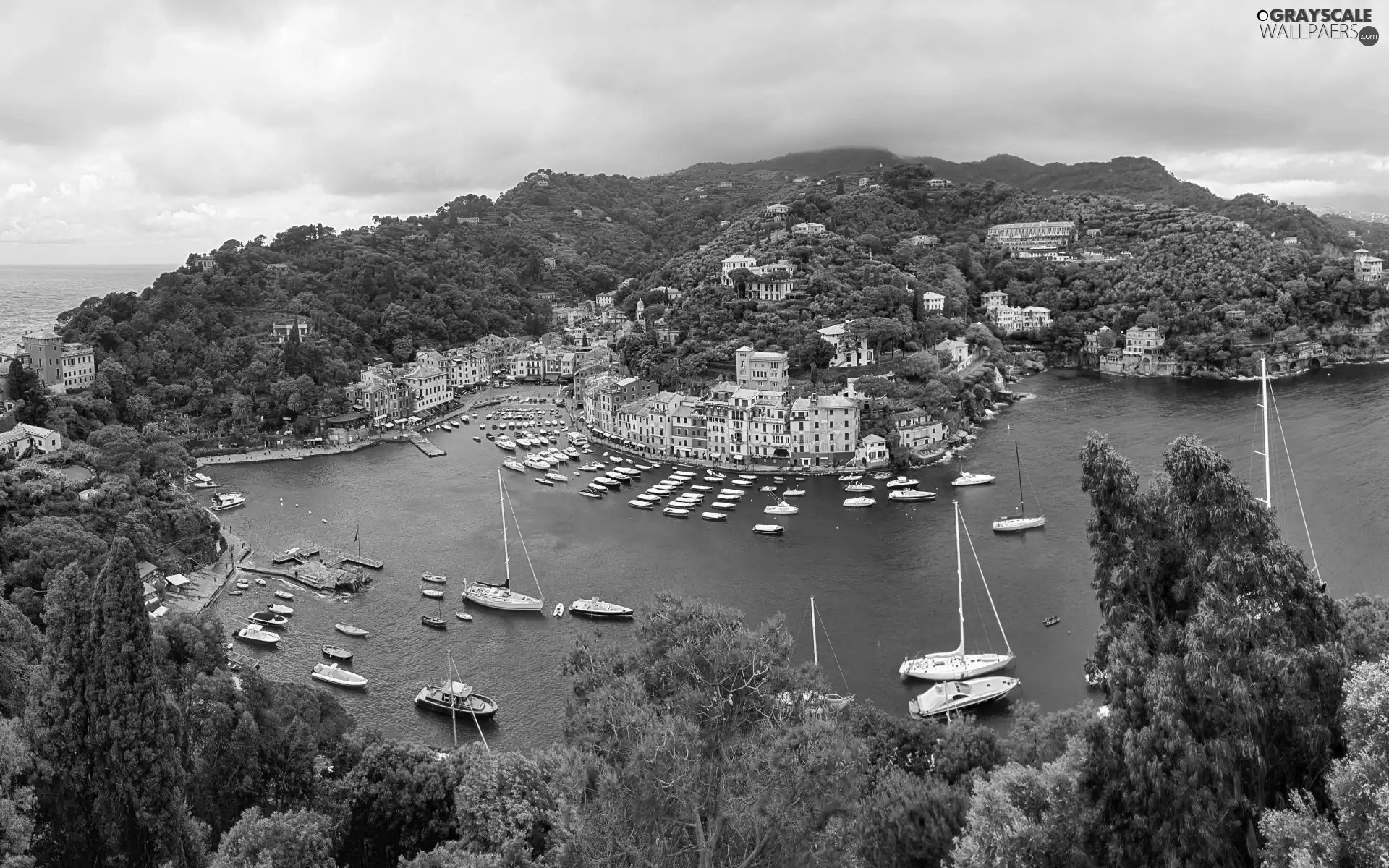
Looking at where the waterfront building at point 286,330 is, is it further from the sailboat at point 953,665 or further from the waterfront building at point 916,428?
the sailboat at point 953,665

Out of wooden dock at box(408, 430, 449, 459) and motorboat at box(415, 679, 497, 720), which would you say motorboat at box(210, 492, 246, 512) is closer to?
wooden dock at box(408, 430, 449, 459)

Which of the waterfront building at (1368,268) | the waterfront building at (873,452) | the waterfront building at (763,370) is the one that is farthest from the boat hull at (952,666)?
the waterfront building at (1368,268)

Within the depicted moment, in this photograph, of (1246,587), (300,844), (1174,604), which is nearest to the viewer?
(1246,587)

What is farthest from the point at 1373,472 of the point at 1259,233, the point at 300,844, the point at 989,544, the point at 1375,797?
the point at 1259,233

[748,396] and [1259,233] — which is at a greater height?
[1259,233]

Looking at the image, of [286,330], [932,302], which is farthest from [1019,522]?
[286,330]

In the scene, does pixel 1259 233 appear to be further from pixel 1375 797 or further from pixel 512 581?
pixel 1375 797
